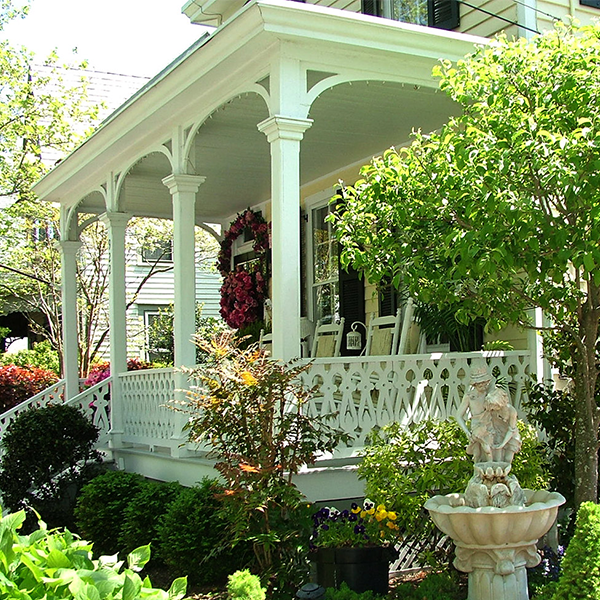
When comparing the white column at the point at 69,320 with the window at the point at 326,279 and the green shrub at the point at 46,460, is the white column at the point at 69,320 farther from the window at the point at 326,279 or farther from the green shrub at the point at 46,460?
the window at the point at 326,279

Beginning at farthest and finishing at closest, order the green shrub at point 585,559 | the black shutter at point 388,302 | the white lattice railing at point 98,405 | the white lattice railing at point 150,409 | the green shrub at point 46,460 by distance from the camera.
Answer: the white lattice railing at point 98,405
the black shutter at point 388,302
the green shrub at point 46,460
the white lattice railing at point 150,409
the green shrub at point 585,559

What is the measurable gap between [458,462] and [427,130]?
445 cm

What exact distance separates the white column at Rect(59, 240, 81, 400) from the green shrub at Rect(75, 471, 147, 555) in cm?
360

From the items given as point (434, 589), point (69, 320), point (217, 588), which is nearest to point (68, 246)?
point (69, 320)

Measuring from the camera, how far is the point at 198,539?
6.91m

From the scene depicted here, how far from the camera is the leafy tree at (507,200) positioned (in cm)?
526

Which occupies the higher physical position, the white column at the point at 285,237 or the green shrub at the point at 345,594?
the white column at the point at 285,237

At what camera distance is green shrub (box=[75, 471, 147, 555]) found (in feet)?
27.2

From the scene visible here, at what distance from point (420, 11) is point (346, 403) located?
5.29m

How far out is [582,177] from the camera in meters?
5.27

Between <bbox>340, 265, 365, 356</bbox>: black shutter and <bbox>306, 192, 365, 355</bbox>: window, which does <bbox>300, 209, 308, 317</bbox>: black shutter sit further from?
<bbox>340, 265, 365, 356</bbox>: black shutter

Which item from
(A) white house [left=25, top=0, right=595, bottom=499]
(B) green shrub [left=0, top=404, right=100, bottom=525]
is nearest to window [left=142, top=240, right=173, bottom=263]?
(A) white house [left=25, top=0, right=595, bottom=499]

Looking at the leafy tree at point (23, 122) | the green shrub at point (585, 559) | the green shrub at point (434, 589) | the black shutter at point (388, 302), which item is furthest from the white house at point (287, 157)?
the leafy tree at point (23, 122)

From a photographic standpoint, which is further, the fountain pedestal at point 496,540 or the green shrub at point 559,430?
the green shrub at point 559,430
